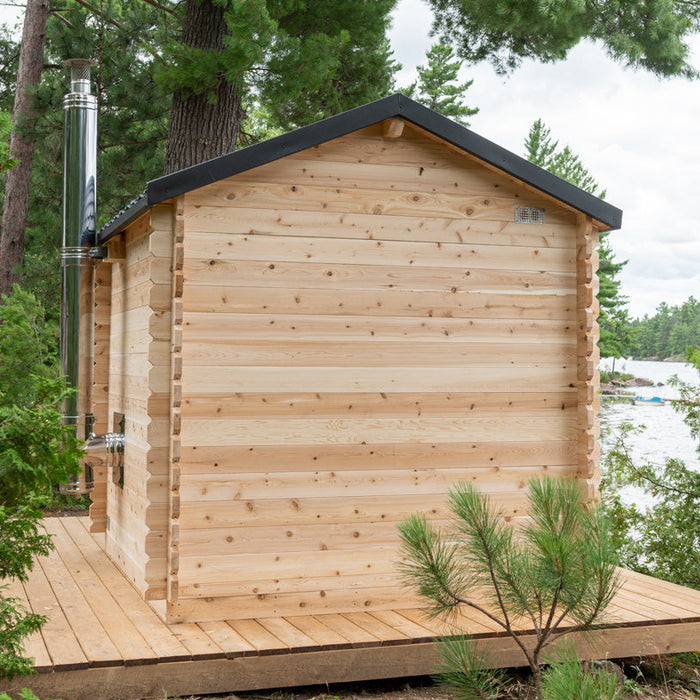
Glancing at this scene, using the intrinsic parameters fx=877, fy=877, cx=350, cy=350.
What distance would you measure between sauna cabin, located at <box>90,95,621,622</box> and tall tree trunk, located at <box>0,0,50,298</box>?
23.5 ft

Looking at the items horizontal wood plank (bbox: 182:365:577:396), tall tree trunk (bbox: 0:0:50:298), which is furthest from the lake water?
tall tree trunk (bbox: 0:0:50:298)

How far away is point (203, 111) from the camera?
8883 mm

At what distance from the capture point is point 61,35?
11.6m

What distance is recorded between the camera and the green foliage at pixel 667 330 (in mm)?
35844

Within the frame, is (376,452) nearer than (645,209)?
Yes

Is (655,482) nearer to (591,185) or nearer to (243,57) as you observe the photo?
(243,57)

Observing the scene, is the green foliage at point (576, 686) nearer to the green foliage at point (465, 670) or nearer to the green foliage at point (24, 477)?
the green foliage at point (465, 670)

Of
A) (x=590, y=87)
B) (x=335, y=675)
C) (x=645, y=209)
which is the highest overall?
(x=590, y=87)

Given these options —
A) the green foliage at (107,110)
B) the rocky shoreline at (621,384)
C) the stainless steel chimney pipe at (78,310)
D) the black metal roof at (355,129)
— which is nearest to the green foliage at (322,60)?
the green foliage at (107,110)

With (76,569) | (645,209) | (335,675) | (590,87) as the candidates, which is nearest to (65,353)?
(76,569)

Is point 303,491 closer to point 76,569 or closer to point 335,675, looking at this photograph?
point 335,675

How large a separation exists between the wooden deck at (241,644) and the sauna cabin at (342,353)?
0.23 m

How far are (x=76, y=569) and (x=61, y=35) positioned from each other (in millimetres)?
8101

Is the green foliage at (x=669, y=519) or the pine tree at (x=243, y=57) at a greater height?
the pine tree at (x=243, y=57)
